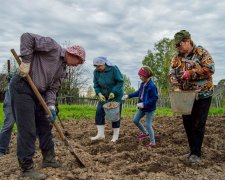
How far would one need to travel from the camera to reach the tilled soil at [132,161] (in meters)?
4.50

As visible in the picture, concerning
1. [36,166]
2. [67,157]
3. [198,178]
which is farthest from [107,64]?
[198,178]

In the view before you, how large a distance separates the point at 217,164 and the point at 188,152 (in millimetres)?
726

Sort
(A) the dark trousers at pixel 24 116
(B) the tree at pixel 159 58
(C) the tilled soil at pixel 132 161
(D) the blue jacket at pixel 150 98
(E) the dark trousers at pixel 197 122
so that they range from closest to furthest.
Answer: (A) the dark trousers at pixel 24 116
(C) the tilled soil at pixel 132 161
(E) the dark trousers at pixel 197 122
(D) the blue jacket at pixel 150 98
(B) the tree at pixel 159 58

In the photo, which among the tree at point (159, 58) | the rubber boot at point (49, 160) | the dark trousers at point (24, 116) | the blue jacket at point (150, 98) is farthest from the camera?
the tree at point (159, 58)

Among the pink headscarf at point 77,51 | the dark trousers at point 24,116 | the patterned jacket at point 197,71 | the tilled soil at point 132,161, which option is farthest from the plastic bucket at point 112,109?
the dark trousers at point 24,116

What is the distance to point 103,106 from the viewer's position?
262 inches

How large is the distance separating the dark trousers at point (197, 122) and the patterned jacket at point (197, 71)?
11 cm

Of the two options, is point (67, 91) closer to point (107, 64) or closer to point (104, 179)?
point (107, 64)

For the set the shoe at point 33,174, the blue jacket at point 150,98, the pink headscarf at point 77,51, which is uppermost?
the pink headscarf at point 77,51

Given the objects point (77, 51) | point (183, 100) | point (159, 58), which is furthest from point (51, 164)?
point (159, 58)

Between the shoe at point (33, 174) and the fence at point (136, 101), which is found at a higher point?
the fence at point (136, 101)

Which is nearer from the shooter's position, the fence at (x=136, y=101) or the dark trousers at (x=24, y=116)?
the dark trousers at (x=24, y=116)

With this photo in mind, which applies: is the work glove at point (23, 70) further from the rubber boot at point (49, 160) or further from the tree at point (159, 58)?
the tree at point (159, 58)

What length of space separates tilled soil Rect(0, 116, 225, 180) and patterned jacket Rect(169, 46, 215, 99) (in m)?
0.99
